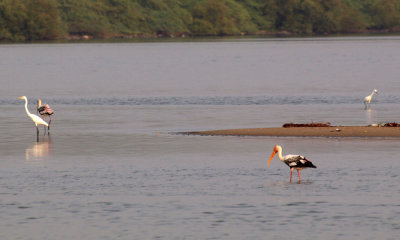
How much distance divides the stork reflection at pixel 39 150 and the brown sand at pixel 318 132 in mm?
4815

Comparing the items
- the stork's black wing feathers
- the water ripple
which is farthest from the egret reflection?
the stork's black wing feathers

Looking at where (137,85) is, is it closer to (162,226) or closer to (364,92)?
(364,92)

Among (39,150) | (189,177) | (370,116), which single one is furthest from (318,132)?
(189,177)

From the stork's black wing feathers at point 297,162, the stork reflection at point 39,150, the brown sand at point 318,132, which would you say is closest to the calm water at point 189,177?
the stork reflection at point 39,150

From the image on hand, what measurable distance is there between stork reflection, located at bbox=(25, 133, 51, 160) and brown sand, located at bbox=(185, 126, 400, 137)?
4815 millimetres

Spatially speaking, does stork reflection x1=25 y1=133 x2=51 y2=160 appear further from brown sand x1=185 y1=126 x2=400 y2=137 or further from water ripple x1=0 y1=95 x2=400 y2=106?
water ripple x1=0 y1=95 x2=400 y2=106

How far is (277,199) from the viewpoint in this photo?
1934 cm

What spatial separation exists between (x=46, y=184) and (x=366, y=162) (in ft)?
26.0

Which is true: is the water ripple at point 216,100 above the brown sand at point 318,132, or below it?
above

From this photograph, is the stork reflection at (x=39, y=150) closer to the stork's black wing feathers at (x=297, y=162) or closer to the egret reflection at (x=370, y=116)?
the stork's black wing feathers at (x=297, y=162)

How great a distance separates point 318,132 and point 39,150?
338 inches

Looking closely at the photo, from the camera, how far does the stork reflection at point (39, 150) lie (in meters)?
26.2

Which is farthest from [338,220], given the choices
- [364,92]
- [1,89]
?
[1,89]

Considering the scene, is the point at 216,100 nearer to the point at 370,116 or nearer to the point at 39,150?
the point at 370,116
